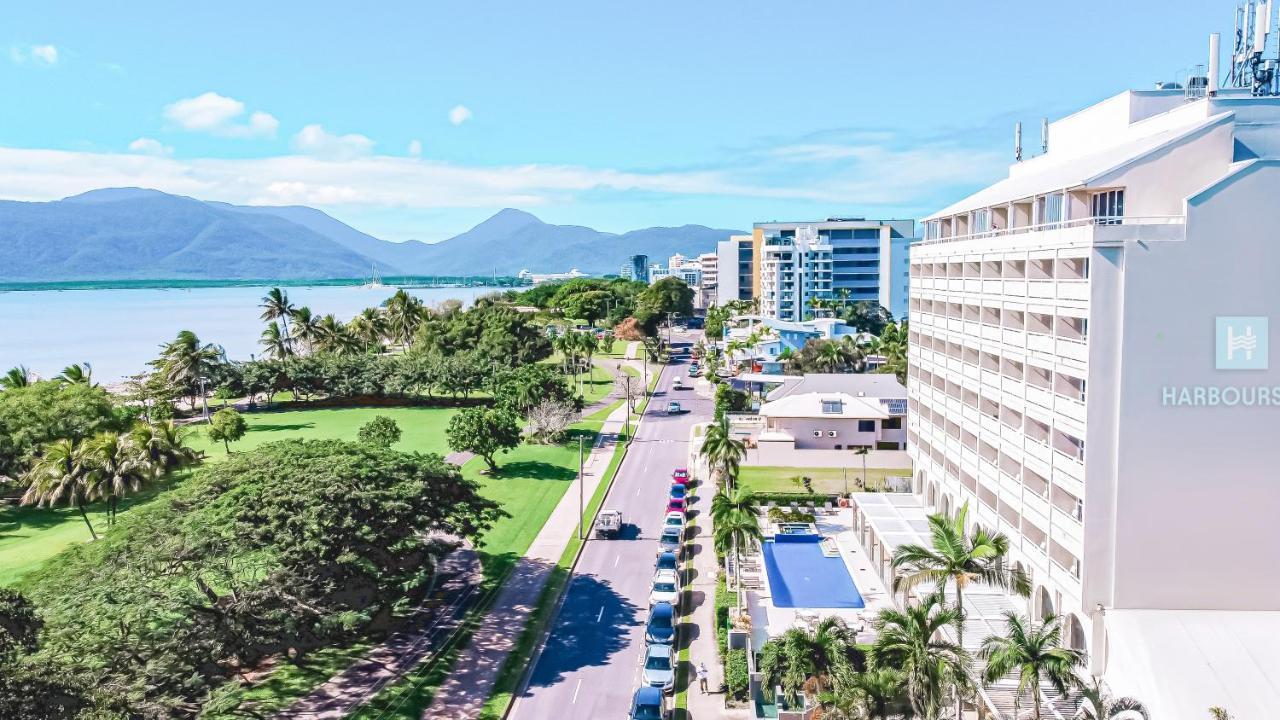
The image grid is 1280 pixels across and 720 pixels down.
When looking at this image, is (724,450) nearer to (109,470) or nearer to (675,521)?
(675,521)

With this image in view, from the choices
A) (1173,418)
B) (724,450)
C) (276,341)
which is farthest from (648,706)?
(276,341)

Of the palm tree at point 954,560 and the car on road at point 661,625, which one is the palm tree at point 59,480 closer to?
the car on road at point 661,625

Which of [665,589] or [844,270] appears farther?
[844,270]

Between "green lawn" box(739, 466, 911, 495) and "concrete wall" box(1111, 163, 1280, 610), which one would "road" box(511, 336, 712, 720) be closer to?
"green lawn" box(739, 466, 911, 495)

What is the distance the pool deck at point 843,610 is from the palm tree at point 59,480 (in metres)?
41.0

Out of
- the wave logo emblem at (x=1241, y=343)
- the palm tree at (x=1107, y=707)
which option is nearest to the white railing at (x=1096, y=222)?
the wave logo emblem at (x=1241, y=343)

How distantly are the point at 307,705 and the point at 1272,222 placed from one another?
3683 centimetres

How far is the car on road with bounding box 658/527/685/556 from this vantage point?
153ft

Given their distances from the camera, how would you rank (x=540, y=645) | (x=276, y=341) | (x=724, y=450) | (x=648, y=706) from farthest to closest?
1. (x=276, y=341)
2. (x=724, y=450)
3. (x=540, y=645)
4. (x=648, y=706)

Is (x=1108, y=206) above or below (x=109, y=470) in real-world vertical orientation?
above

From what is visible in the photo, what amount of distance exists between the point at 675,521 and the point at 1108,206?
1166 inches

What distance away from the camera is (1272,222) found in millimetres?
26703

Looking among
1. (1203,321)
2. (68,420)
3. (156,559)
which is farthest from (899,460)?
(68,420)

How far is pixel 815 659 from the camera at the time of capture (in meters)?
27.3
